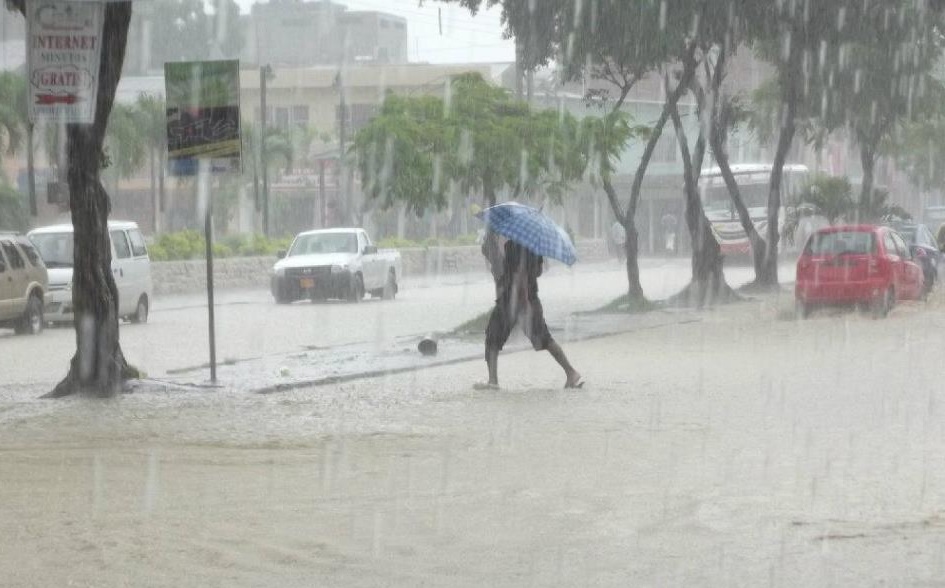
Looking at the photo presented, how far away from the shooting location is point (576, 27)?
26703mm

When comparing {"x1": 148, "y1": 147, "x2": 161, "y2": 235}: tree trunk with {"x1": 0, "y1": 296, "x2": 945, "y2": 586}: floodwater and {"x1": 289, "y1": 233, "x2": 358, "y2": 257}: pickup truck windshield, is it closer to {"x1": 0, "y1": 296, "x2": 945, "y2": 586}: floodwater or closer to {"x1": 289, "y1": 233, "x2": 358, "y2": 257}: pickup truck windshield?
{"x1": 289, "y1": 233, "x2": 358, "y2": 257}: pickup truck windshield

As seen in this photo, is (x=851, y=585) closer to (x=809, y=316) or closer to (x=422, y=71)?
(x=809, y=316)

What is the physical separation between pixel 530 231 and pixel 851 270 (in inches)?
497

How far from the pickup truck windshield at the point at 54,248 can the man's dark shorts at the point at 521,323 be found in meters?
14.8

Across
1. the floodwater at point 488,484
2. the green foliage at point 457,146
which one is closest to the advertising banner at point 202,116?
the floodwater at point 488,484

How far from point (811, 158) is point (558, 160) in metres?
71.0

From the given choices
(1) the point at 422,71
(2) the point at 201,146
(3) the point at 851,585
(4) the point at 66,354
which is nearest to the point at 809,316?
(4) the point at 66,354

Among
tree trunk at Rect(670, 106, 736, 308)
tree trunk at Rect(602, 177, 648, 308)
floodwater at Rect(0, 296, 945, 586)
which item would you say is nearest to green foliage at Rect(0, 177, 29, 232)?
tree trunk at Rect(670, 106, 736, 308)

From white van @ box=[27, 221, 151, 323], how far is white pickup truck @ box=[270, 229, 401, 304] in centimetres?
587

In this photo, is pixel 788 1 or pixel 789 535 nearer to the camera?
pixel 789 535

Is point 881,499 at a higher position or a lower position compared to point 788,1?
lower

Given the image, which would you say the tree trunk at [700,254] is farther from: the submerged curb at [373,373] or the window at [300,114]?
the window at [300,114]

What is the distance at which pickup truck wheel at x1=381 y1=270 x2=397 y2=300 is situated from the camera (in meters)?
38.4

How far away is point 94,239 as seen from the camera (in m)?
15.2
